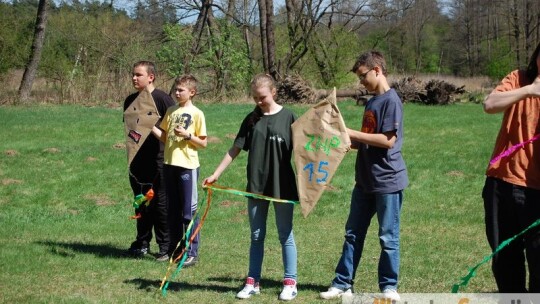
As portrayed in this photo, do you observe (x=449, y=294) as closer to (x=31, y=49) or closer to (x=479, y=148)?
(x=479, y=148)

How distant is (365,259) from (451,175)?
5.89 m

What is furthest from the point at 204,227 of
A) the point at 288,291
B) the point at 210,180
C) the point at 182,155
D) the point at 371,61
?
the point at 371,61

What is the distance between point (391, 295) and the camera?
550 cm

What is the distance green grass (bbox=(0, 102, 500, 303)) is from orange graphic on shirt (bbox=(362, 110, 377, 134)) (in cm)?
145

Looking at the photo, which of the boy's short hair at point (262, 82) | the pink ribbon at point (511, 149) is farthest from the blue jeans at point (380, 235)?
the pink ribbon at point (511, 149)

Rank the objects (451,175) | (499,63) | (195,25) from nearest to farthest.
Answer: (451,175), (195,25), (499,63)

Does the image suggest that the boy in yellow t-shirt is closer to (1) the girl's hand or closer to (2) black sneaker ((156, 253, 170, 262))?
(2) black sneaker ((156, 253, 170, 262))

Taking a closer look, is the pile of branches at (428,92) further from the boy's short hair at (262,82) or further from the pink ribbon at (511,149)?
the pink ribbon at (511,149)

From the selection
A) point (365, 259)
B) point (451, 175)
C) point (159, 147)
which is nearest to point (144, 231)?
point (159, 147)

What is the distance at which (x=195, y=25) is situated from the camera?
34.7 metres

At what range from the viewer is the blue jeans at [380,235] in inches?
214

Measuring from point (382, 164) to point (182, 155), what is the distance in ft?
→ 7.29

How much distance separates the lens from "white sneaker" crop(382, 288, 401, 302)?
5.46 metres

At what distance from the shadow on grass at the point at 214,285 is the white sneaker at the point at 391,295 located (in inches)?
28.2
